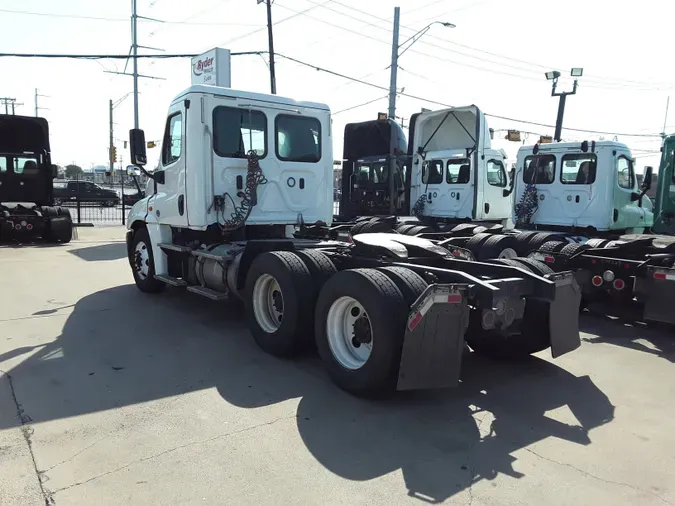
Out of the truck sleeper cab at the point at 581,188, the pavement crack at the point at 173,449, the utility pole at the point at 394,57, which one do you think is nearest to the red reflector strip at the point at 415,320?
the pavement crack at the point at 173,449

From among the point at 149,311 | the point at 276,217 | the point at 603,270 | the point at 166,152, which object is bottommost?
the point at 149,311

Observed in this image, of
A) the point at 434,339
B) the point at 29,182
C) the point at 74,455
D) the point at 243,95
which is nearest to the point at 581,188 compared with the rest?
the point at 243,95

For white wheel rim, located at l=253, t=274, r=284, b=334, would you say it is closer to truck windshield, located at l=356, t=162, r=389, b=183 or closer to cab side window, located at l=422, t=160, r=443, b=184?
cab side window, located at l=422, t=160, r=443, b=184

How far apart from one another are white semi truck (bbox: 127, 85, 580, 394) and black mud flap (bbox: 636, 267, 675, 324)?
2.14 meters

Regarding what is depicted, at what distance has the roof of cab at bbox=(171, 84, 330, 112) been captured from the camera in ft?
21.8

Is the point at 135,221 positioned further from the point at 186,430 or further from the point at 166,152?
the point at 186,430

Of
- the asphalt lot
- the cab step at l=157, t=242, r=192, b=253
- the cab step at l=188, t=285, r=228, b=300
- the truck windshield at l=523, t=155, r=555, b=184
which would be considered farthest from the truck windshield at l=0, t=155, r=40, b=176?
the truck windshield at l=523, t=155, r=555, b=184

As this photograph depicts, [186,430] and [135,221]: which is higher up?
[135,221]

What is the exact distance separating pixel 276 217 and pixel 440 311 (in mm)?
3907

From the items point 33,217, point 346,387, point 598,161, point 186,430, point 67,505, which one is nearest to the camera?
point 67,505

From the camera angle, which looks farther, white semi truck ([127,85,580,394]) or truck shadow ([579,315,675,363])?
truck shadow ([579,315,675,363])

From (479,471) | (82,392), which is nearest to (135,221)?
(82,392)

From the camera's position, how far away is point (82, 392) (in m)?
4.45

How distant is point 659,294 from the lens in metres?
6.34
